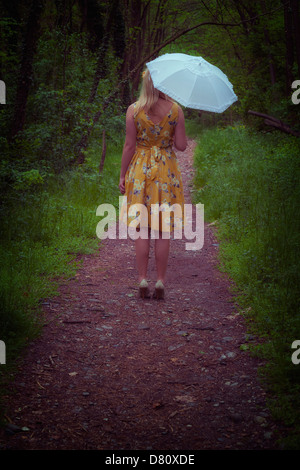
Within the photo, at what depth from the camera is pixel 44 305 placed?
421cm

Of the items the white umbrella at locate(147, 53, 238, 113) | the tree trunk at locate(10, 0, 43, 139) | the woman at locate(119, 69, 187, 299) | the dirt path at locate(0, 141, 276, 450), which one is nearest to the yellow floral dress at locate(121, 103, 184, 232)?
the woman at locate(119, 69, 187, 299)

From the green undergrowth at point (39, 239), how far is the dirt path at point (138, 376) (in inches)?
7.1

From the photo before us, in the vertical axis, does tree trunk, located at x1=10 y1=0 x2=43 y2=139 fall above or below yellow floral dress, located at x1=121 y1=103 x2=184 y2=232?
above

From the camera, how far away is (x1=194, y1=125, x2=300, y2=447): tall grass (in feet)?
9.76

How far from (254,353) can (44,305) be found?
204 cm

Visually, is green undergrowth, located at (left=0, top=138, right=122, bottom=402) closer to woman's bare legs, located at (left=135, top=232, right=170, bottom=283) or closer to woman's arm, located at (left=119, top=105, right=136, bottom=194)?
woman's bare legs, located at (left=135, top=232, right=170, bottom=283)

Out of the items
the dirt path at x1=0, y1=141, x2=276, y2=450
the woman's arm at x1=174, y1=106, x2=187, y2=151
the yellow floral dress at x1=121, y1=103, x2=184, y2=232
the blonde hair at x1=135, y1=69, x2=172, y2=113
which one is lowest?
the dirt path at x1=0, y1=141, x2=276, y2=450

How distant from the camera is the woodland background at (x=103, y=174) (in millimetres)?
3701

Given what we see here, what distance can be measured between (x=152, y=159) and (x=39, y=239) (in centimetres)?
222

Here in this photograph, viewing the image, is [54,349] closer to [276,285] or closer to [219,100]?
[276,285]

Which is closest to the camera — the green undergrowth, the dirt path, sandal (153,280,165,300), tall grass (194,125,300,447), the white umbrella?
the dirt path

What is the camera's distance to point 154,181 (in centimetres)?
435

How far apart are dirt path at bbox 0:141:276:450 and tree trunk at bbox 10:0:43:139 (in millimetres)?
3725

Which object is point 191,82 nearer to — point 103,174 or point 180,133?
point 180,133
